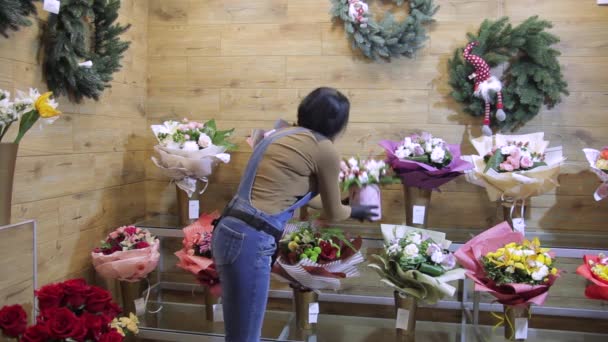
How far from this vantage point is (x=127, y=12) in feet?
8.86

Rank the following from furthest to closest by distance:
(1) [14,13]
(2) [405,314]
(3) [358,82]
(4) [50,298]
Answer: (3) [358,82] → (2) [405,314] → (1) [14,13] → (4) [50,298]

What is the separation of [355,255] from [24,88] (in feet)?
4.85

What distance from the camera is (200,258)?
2289mm

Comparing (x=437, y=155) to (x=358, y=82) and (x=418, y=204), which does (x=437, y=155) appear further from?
(x=358, y=82)

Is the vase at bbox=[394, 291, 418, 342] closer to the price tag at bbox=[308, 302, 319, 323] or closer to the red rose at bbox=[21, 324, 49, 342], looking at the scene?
the price tag at bbox=[308, 302, 319, 323]

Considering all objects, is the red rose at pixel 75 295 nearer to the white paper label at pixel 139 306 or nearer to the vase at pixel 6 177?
the vase at pixel 6 177

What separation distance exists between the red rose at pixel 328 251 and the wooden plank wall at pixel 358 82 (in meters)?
0.65

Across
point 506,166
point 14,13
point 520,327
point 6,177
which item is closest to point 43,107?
point 6,177

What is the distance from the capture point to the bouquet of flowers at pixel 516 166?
218 centimetres

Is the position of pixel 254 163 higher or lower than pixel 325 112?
lower

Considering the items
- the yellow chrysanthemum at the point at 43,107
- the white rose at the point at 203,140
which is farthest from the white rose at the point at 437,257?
the yellow chrysanthemum at the point at 43,107

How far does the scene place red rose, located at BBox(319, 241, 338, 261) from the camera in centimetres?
209

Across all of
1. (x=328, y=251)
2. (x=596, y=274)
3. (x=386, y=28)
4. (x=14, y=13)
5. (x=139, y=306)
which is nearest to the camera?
(x=14, y=13)

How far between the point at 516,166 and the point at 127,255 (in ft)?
5.58
